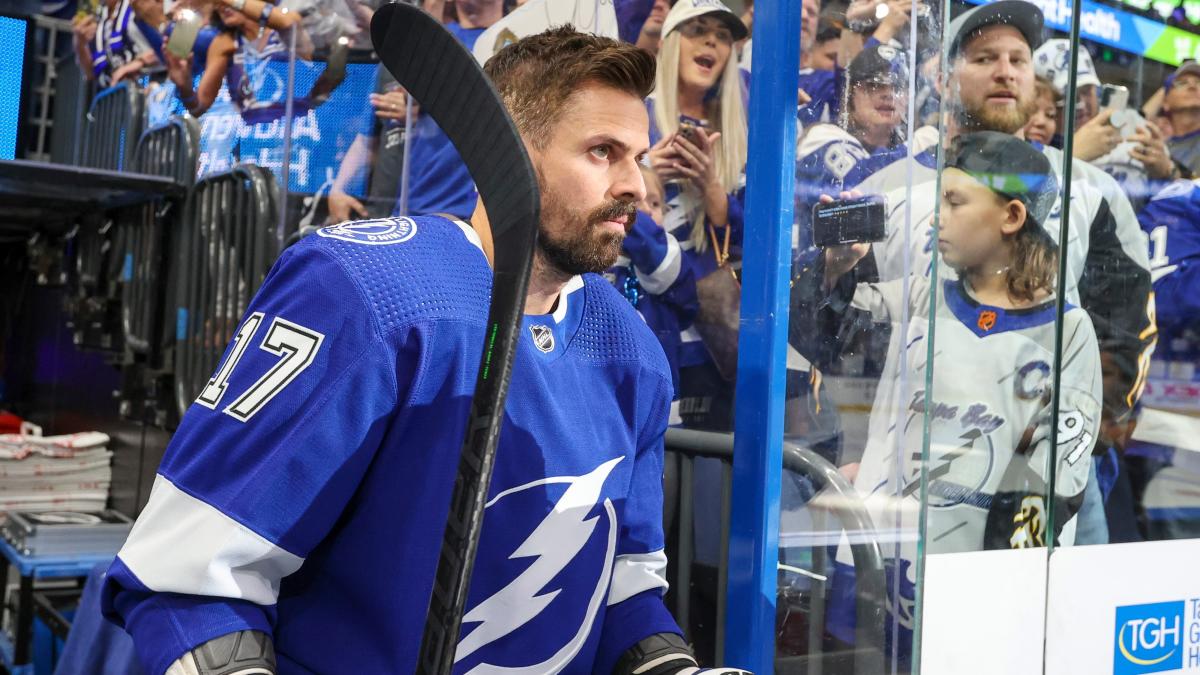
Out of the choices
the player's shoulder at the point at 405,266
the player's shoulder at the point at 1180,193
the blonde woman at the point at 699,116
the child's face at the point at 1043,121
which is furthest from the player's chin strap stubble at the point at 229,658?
the player's shoulder at the point at 1180,193

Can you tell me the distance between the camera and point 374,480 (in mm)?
1039

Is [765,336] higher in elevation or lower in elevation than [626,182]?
lower

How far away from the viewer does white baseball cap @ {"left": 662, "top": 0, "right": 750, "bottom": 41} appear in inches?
81.7

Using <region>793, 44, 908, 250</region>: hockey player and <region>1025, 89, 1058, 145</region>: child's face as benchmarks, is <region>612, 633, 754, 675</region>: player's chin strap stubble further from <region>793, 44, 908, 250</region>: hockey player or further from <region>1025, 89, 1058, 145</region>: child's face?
<region>1025, 89, 1058, 145</region>: child's face

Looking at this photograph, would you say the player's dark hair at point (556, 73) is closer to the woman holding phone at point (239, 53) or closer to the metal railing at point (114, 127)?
the woman holding phone at point (239, 53)

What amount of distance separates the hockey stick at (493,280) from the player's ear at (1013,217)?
0.78m

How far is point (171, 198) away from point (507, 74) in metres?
3.11

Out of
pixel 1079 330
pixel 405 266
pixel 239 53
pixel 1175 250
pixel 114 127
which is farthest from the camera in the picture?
pixel 114 127

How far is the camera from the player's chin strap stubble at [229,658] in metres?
0.88

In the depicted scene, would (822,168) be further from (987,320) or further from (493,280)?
(493,280)

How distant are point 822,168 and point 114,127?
4.41m

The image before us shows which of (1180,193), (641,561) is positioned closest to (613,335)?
(641,561)

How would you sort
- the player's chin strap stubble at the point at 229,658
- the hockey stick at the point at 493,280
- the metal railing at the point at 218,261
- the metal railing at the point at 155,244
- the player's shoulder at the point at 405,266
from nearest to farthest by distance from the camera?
1. the hockey stick at the point at 493,280
2. the player's chin strap stubble at the point at 229,658
3. the player's shoulder at the point at 405,266
4. the metal railing at the point at 218,261
5. the metal railing at the point at 155,244

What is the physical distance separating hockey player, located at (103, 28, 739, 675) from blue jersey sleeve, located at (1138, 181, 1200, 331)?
92 centimetres
